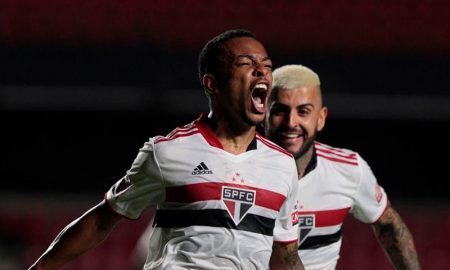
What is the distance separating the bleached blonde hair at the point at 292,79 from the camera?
12.7ft

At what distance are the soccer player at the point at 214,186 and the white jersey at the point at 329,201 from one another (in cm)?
88

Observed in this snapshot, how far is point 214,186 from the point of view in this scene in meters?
2.86

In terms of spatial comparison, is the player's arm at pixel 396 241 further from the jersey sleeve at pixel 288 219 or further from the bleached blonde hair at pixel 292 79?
the jersey sleeve at pixel 288 219

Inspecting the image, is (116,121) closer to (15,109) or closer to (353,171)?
(15,109)

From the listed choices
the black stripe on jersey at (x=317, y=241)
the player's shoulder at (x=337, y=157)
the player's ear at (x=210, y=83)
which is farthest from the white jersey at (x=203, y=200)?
the player's shoulder at (x=337, y=157)

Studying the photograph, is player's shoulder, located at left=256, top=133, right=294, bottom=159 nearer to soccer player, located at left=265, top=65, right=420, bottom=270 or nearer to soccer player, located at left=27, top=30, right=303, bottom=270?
soccer player, located at left=27, top=30, right=303, bottom=270

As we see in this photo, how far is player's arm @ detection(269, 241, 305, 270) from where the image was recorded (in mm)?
3129

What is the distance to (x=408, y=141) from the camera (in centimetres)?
835

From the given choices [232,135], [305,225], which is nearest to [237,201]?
[232,135]

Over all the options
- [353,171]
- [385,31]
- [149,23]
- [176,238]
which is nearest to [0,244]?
[149,23]

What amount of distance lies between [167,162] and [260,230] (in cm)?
34

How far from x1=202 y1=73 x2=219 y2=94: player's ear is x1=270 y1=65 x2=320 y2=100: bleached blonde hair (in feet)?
2.95

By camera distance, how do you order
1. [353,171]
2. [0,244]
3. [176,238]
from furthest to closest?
[0,244], [353,171], [176,238]

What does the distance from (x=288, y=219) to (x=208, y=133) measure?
15.1 inches
